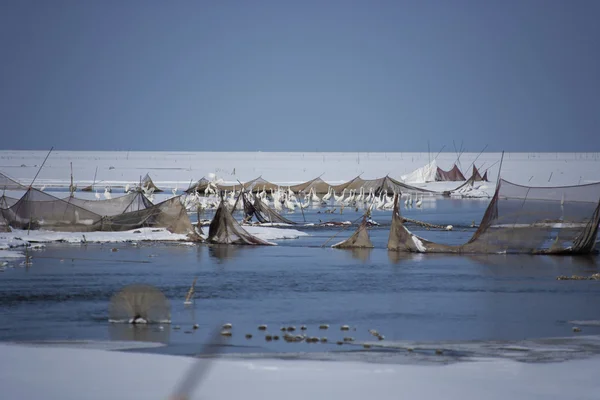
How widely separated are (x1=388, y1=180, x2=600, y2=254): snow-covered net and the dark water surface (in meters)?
0.31

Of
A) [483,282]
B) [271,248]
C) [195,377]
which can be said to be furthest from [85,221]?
[195,377]

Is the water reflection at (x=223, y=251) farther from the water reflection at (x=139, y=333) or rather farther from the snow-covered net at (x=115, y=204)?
the water reflection at (x=139, y=333)

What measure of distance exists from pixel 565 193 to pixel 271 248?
520cm

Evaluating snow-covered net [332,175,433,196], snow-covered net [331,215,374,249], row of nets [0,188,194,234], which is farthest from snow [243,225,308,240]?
snow-covered net [332,175,433,196]

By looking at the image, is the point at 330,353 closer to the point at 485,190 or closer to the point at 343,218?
the point at 343,218

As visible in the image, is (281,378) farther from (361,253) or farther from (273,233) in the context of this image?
(273,233)

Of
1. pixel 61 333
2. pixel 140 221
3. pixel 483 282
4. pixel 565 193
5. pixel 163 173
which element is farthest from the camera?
pixel 163 173

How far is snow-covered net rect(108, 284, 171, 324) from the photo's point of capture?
28.7 ft

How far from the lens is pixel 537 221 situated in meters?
14.8

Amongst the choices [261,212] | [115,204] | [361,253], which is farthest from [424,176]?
[361,253]

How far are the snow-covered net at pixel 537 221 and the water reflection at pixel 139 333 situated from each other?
741 cm

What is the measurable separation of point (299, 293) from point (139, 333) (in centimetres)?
318

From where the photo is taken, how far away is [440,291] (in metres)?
11.3

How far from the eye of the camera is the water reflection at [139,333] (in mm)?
7871
